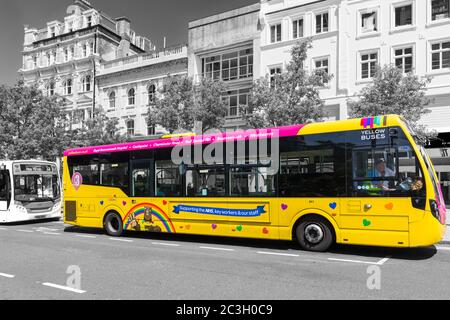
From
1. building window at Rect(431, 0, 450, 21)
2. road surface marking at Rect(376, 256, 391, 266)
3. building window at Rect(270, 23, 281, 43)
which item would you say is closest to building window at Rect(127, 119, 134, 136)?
building window at Rect(270, 23, 281, 43)

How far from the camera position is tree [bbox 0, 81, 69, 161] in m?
26.3

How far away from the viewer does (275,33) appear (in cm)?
2531

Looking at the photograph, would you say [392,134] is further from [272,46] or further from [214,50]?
[214,50]

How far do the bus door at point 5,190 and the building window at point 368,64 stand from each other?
61.1ft

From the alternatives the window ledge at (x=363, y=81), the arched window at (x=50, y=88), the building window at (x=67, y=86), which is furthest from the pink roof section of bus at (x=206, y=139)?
the arched window at (x=50, y=88)

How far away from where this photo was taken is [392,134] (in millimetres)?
8023

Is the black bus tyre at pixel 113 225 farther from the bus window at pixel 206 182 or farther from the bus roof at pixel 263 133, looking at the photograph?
the bus window at pixel 206 182

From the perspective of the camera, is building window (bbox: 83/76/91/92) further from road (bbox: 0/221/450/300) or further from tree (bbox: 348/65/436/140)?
road (bbox: 0/221/450/300)

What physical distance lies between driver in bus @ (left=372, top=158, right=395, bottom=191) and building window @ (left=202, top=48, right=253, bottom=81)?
19.4m

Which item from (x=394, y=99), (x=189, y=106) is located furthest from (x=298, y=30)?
(x=394, y=99)

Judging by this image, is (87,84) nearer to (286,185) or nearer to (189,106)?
Result: (189,106)

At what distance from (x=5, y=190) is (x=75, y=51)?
2454cm

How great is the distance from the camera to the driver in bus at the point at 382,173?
26.1 feet

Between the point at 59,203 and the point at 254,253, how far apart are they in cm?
1165
